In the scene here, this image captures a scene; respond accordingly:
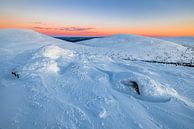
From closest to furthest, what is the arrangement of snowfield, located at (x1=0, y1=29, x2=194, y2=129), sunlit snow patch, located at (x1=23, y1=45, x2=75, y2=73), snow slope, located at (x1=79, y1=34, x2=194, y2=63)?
snowfield, located at (x1=0, y1=29, x2=194, y2=129)
sunlit snow patch, located at (x1=23, y1=45, x2=75, y2=73)
snow slope, located at (x1=79, y1=34, x2=194, y2=63)

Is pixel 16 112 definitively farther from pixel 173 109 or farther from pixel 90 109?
pixel 173 109

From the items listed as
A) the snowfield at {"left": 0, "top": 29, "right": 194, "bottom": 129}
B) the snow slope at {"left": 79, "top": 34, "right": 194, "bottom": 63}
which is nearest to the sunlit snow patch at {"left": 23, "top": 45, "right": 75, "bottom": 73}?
the snowfield at {"left": 0, "top": 29, "right": 194, "bottom": 129}

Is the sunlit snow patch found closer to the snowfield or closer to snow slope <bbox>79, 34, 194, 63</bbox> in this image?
the snowfield

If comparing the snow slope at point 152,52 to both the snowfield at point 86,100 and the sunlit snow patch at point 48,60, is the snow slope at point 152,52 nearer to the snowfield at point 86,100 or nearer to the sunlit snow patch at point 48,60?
the sunlit snow patch at point 48,60

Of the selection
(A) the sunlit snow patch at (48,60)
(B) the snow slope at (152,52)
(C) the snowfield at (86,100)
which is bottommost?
(B) the snow slope at (152,52)

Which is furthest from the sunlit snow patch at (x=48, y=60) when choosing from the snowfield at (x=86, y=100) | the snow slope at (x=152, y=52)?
the snow slope at (x=152, y=52)

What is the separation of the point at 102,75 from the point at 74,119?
364cm

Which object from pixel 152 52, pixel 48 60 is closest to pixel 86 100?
pixel 48 60

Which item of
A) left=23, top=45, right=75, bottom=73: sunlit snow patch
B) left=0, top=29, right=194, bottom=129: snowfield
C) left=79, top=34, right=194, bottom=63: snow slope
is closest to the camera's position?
left=0, top=29, right=194, bottom=129: snowfield

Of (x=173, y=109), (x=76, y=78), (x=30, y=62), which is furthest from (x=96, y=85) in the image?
(x=30, y=62)

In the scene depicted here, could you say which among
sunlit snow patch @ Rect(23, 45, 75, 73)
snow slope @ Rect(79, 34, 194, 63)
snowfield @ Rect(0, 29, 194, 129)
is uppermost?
sunlit snow patch @ Rect(23, 45, 75, 73)

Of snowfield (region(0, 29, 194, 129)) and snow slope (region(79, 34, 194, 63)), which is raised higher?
snowfield (region(0, 29, 194, 129))

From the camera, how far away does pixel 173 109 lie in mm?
5535

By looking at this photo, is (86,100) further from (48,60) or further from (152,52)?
(152,52)
